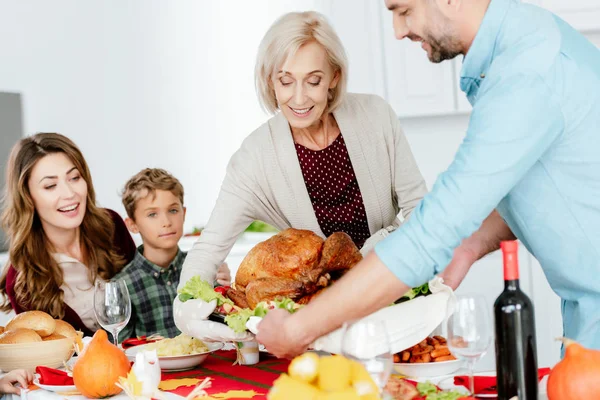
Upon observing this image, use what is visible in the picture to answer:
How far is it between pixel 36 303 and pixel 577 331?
5.77 ft

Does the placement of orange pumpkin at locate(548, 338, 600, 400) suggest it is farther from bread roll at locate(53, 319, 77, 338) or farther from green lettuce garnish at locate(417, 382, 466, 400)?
bread roll at locate(53, 319, 77, 338)

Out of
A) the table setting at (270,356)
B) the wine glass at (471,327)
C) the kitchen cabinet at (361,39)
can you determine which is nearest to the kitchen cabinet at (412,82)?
the kitchen cabinet at (361,39)

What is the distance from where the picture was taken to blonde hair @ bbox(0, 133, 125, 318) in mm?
2641

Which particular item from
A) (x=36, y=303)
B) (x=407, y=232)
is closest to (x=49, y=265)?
(x=36, y=303)

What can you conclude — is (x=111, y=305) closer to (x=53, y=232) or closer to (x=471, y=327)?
(x=471, y=327)

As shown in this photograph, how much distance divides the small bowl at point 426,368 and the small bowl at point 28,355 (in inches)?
37.6

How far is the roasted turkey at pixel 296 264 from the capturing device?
179 cm

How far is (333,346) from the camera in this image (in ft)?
4.74

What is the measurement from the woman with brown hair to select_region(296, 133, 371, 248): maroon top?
2.99ft

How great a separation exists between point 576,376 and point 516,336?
0.11 meters

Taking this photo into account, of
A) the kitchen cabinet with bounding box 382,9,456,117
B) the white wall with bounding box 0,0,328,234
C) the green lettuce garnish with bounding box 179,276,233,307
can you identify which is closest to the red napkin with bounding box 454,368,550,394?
the green lettuce garnish with bounding box 179,276,233,307

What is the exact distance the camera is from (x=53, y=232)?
9.39 ft

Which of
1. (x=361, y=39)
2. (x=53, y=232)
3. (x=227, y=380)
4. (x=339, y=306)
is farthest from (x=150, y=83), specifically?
(x=339, y=306)

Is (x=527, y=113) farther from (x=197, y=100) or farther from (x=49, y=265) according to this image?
(x=197, y=100)
